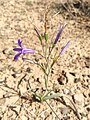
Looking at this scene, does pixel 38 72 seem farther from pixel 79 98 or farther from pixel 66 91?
pixel 79 98

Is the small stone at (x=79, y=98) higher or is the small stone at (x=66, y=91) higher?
the small stone at (x=66, y=91)

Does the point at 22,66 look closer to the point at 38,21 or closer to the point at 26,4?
the point at 38,21

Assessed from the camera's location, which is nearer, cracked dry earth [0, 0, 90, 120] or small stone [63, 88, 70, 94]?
cracked dry earth [0, 0, 90, 120]

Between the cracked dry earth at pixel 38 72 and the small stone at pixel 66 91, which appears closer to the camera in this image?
the cracked dry earth at pixel 38 72

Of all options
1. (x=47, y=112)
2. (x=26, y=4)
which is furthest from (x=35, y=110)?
(x=26, y=4)

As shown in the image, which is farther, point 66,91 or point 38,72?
point 38,72

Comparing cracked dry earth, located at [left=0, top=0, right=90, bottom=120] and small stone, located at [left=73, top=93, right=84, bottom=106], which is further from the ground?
cracked dry earth, located at [left=0, top=0, right=90, bottom=120]

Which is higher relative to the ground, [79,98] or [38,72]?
[38,72]

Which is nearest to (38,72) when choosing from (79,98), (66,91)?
(66,91)

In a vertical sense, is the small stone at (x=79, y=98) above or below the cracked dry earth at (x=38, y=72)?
below
